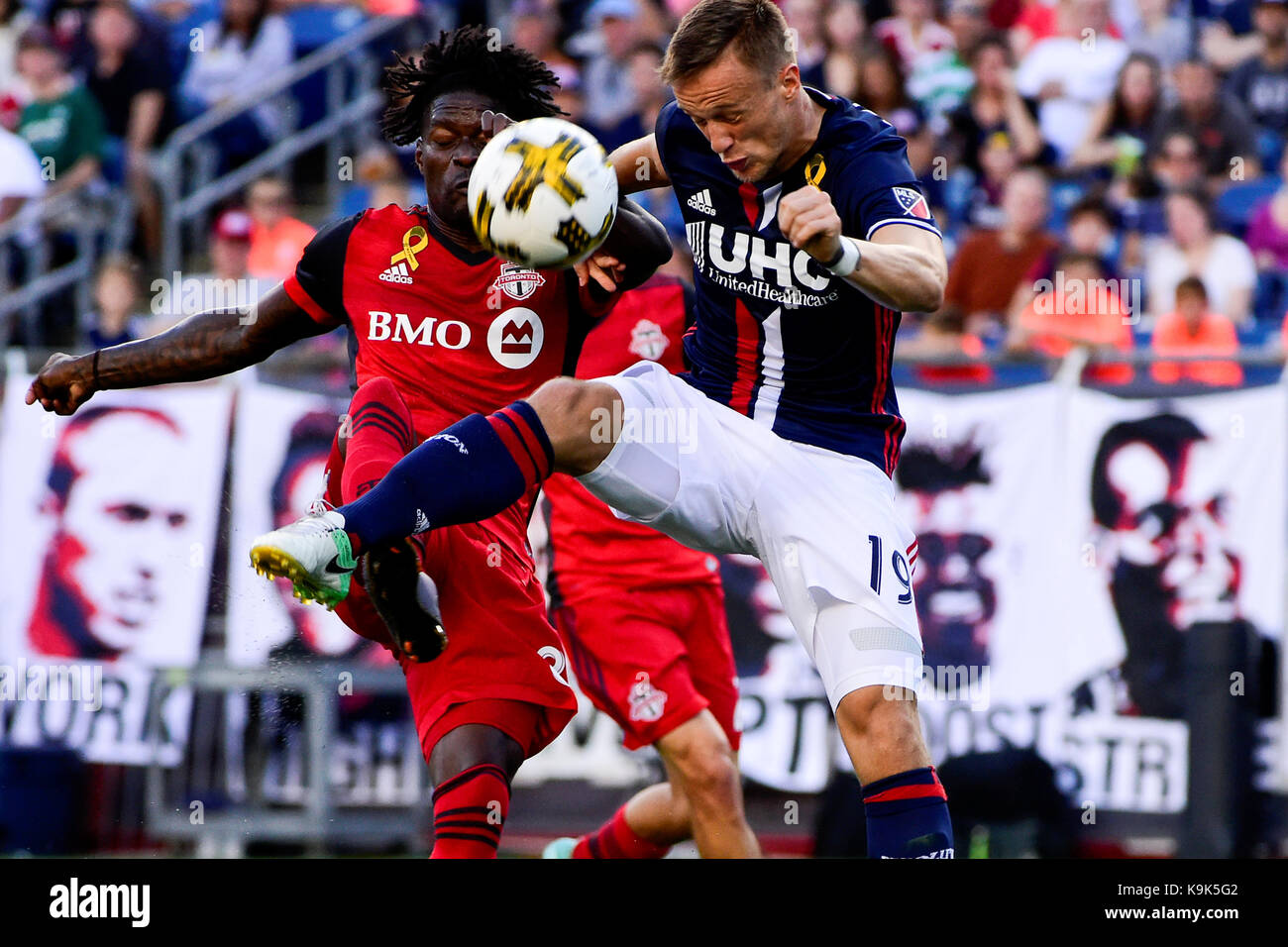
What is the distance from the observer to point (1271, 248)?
34.2 feet

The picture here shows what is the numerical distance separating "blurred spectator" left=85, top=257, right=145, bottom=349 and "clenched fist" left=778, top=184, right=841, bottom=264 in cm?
636

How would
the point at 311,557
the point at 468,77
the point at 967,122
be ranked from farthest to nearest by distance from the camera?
the point at 967,122, the point at 468,77, the point at 311,557

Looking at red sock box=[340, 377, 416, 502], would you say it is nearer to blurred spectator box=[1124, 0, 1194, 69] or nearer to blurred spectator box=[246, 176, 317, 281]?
blurred spectator box=[246, 176, 317, 281]

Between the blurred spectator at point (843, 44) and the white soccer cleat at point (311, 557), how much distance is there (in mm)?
7569

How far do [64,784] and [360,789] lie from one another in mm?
1507

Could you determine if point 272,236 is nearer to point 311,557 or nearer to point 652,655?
point 652,655

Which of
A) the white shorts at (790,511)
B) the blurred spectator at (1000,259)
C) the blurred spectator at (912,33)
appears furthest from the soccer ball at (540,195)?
the blurred spectator at (912,33)

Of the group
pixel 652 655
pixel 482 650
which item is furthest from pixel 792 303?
pixel 652 655

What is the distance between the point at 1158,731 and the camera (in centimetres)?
825

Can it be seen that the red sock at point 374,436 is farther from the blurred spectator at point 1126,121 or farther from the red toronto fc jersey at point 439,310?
the blurred spectator at point 1126,121

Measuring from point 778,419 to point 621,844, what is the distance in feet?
7.68

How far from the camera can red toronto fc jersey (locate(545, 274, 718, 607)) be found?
6703 mm

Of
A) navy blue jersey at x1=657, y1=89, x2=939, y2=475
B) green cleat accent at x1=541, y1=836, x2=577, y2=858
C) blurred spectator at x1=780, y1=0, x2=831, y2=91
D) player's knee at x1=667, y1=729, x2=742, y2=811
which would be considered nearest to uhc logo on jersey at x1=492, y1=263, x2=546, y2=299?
navy blue jersey at x1=657, y1=89, x2=939, y2=475
